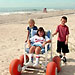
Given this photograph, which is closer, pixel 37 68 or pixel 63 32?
pixel 37 68

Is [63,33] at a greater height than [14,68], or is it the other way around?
[63,33]

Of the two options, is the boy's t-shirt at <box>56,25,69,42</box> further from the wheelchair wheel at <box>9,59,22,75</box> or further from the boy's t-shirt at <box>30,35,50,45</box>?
the wheelchair wheel at <box>9,59,22,75</box>

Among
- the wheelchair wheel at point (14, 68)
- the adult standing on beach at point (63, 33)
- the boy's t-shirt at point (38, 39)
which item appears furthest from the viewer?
the adult standing on beach at point (63, 33)

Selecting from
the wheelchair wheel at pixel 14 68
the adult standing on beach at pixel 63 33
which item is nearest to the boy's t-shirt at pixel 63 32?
the adult standing on beach at pixel 63 33

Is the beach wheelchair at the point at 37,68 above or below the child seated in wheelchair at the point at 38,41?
below

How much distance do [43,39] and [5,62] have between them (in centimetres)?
164

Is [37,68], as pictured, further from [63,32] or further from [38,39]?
[63,32]

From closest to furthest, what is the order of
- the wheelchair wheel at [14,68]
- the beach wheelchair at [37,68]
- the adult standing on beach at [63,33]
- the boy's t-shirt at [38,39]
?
the beach wheelchair at [37,68]
the wheelchair wheel at [14,68]
the boy's t-shirt at [38,39]
the adult standing on beach at [63,33]

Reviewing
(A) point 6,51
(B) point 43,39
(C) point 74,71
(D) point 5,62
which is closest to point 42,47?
(B) point 43,39

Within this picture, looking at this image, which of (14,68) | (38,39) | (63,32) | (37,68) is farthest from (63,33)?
(14,68)

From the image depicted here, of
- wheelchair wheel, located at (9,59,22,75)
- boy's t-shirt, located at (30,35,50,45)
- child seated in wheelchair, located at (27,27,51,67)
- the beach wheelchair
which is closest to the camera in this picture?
the beach wheelchair

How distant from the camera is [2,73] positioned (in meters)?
4.75

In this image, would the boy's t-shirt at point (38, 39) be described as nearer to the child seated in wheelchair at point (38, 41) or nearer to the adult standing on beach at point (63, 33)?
the child seated in wheelchair at point (38, 41)

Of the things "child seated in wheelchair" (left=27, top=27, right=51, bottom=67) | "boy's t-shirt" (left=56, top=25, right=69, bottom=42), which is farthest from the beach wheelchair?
"boy's t-shirt" (left=56, top=25, right=69, bottom=42)
